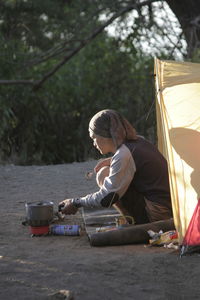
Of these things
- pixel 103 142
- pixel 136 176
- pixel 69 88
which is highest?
pixel 103 142

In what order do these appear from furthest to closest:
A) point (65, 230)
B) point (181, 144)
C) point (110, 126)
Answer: point (65, 230) < point (110, 126) < point (181, 144)

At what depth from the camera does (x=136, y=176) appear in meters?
3.87

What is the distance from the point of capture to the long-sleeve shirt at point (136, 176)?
376cm

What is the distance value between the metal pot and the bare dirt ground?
11 centimetres

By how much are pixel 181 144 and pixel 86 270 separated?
1012mm

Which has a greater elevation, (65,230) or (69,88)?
(69,88)

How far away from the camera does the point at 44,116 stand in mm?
9414

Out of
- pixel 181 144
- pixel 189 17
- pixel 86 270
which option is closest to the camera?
pixel 86 270

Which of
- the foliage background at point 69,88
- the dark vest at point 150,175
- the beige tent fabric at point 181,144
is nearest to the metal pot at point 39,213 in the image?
the dark vest at point 150,175

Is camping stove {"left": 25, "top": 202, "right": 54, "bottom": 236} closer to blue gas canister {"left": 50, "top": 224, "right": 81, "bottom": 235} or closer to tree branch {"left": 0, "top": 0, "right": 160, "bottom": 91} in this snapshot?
blue gas canister {"left": 50, "top": 224, "right": 81, "bottom": 235}

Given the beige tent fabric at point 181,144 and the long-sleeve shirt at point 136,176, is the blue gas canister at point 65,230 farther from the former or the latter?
the beige tent fabric at point 181,144

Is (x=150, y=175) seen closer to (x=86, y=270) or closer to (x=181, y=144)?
(x=181, y=144)

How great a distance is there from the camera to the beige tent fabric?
3.59 meters

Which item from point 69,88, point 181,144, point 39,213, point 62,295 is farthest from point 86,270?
point 69,88
